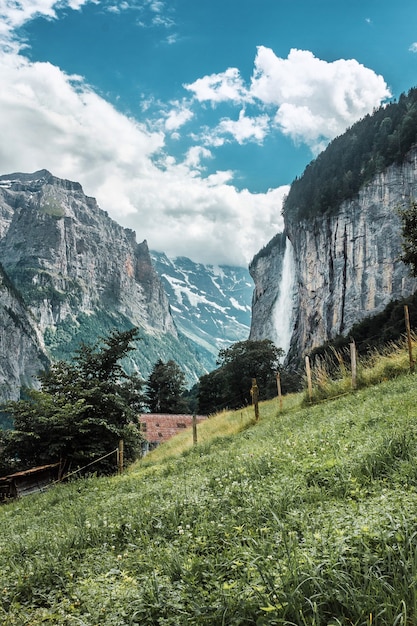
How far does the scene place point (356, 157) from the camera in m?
89.0

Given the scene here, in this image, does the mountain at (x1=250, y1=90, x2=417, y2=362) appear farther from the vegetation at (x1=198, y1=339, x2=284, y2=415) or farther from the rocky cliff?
the vegetation at (x1=198, y1=339, x2=284, y2=415)

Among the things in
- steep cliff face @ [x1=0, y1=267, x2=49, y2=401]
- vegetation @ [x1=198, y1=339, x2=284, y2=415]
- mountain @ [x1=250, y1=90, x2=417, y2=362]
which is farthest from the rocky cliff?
steep cliff face @ [x1=0, y1=267, x2=49, y2=401]

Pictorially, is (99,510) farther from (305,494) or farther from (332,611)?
(332,611)

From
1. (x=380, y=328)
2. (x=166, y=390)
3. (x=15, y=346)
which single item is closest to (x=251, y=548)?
(x=380, y=328)

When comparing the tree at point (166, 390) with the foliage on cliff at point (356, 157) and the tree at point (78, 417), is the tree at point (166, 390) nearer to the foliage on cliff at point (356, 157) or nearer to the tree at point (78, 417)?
the foliage on cliff at point (356, 157)

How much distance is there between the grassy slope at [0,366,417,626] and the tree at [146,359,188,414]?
2600 inches

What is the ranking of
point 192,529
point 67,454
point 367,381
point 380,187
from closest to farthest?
point 192,529, point 367,381, point 67,454, point 380,187

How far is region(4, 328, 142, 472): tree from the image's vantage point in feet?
55.7

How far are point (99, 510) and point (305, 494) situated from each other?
3.79 metres

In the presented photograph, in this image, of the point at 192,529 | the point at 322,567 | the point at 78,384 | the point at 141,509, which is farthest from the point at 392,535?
the point at 78,384

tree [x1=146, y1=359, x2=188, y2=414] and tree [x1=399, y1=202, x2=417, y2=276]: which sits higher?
tree [x1=399, y1=202, x2=417, y2=276]

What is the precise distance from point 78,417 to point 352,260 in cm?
7066

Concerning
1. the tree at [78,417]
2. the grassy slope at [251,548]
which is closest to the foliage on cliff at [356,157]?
the tree at [78,417]

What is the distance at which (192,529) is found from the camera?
15.8 feet
